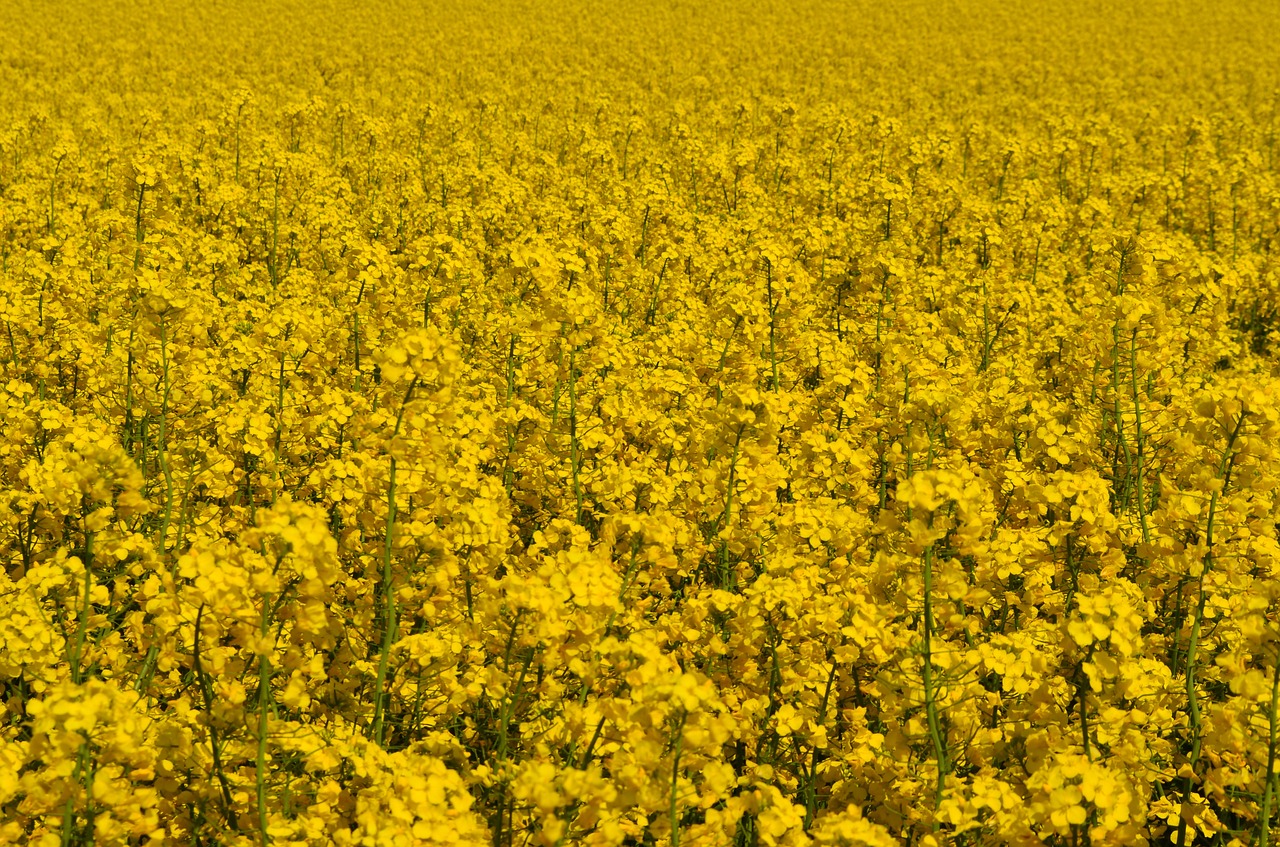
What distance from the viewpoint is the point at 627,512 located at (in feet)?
A: 15.2

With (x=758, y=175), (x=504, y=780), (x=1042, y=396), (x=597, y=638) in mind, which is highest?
(x=758, y=175)

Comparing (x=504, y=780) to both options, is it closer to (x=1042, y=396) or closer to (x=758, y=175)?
(x=1042, y=396)

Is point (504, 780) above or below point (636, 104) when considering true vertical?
below

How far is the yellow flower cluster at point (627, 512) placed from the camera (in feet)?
10.1

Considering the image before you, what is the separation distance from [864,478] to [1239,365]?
147 inches

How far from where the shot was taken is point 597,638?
11.1 feet

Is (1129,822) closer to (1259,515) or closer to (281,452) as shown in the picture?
(1259,515)

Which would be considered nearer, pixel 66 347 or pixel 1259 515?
pixel 1259 515

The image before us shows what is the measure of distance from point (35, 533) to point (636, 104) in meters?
13.0

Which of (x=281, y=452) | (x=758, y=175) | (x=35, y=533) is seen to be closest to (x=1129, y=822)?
(x=281, y=452)

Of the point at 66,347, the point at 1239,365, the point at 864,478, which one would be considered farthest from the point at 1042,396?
the point at 66,347

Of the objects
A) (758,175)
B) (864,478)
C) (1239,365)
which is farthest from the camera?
(758,175)

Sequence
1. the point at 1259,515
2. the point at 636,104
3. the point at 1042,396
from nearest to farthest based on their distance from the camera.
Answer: the point at 1259,515, the point at 1042,396, the point at 636,104

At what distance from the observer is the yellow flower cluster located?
10.1ft
